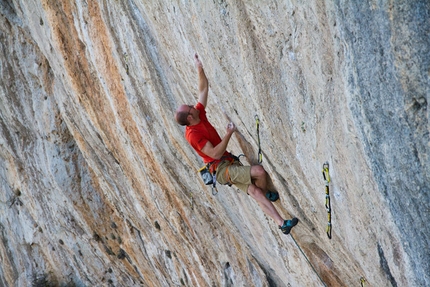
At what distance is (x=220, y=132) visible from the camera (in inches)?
282

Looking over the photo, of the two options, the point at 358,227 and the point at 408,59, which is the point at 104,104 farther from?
the point at 408,59

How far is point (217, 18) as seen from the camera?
18.7 feet

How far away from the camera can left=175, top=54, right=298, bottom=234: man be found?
6344 mm

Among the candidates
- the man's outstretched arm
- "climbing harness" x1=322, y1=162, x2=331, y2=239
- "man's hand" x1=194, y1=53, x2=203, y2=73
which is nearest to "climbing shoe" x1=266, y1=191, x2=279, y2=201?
"climbing harness" x1=322, y1=162, x2=331, y2=239

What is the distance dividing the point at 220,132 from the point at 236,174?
786 mm

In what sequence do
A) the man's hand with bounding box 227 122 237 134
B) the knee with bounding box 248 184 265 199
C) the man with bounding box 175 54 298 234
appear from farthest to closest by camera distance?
the knee with bounding box 248 184 265 199
the man with bounding box 175 54 298 234
the man's hand with bounding box 227 122 237 134

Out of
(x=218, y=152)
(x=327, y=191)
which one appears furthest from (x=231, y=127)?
(x=327, y=191)

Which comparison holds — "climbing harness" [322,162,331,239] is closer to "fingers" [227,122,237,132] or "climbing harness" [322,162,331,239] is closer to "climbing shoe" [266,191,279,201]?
"climbing shoe" [266,191,279,201]

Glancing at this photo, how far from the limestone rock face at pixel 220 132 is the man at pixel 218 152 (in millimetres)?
161

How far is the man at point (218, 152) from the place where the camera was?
634 cm

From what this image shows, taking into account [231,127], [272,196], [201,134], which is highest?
[201,134]

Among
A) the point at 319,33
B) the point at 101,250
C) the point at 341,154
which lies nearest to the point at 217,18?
the point at 319,33

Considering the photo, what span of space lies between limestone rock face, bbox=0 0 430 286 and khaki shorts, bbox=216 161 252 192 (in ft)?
0.75

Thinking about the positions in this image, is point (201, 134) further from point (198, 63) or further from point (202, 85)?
point (198, 63)
